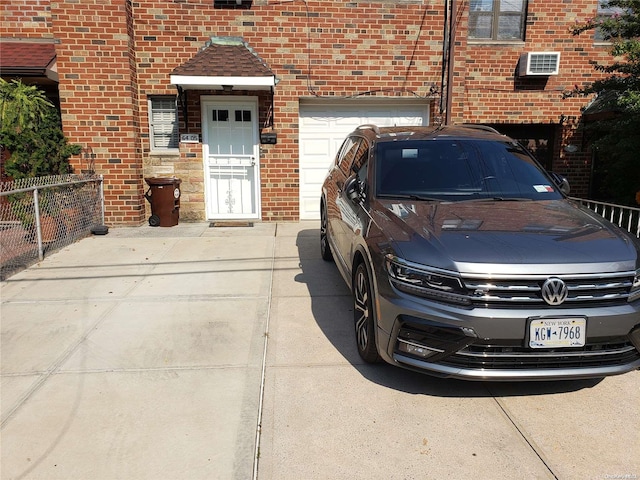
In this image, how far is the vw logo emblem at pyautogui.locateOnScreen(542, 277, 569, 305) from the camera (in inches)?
112

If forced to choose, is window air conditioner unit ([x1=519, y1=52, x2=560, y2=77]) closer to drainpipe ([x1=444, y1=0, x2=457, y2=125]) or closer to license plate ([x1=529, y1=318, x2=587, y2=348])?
drainpipe ([x1=444, y1=0, x2=457, y2=125])

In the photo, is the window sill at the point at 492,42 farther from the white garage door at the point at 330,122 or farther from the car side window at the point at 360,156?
the car side window at the point at 360,156

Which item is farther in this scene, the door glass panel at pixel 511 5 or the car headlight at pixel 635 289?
the door glass panel at pixel 511 5

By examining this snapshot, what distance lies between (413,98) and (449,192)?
6.28 m

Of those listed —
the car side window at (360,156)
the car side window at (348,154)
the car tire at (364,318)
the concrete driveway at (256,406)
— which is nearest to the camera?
the concrete driveway at (256,406)

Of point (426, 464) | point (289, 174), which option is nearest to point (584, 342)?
point (426, 464)

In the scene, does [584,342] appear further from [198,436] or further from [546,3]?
[546,3]

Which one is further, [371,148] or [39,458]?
[371,148]

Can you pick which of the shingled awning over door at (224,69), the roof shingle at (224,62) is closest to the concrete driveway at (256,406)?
the shingled awning over door at (224,69)

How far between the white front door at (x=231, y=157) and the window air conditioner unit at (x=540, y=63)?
5.72 metres

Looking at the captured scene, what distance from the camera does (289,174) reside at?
976 centimetres

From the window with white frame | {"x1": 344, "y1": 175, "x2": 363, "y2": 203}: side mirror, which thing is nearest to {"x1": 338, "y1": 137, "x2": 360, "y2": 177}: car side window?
{"x1": 344, "y1": 175, "x2": 363, "y2": 203}: side mirror

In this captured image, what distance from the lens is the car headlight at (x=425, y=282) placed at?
2.91m

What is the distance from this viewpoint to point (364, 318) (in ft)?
12.2
